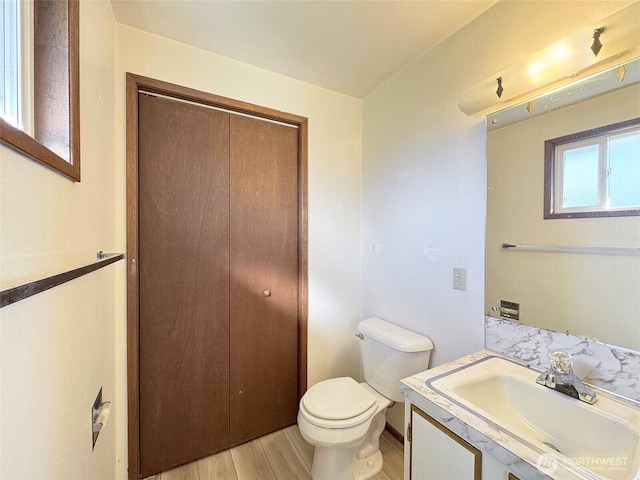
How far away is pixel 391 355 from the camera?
1521mm

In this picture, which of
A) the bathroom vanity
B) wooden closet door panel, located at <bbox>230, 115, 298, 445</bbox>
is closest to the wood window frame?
wooden closet door panel, located at <bbox>230, 115, 298, 445</bbox>

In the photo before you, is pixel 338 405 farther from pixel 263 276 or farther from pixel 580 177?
pixel 580 177

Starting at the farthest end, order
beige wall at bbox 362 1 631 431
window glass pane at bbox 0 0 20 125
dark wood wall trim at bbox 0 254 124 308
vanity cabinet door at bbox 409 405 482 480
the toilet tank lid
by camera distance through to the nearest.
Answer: the toilet tank lid → beige wall at bbox 362 1 631 431 → vanity cabinet door at bbox 409 405 482 480 → window glass pane at bbox 0 0 20 125 → dark wood wall trim at bbox 0 254 124 308

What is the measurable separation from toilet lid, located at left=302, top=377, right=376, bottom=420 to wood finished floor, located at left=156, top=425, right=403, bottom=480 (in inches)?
17.7

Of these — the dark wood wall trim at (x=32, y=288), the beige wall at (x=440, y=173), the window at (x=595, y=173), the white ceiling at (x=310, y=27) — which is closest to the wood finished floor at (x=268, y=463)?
the beige wall at (x=440, y=173)

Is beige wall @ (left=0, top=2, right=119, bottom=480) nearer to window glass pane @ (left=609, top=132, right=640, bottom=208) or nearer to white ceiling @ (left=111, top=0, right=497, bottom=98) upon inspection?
white ceiling @ (left=111, top=0, right=497, bottom=98)

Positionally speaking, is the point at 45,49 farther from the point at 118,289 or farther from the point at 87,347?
the point at 118,289

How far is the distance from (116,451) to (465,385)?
162 cm

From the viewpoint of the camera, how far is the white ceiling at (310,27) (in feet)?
4.04

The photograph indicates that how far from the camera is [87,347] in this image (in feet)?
2.87

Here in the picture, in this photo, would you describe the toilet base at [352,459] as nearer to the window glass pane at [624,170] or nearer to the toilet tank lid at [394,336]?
the toilet tank lid at [394,336]

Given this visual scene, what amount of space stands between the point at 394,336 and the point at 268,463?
3.44ft

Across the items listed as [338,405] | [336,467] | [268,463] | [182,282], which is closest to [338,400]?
[338,405]

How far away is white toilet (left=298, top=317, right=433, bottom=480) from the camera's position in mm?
1332
